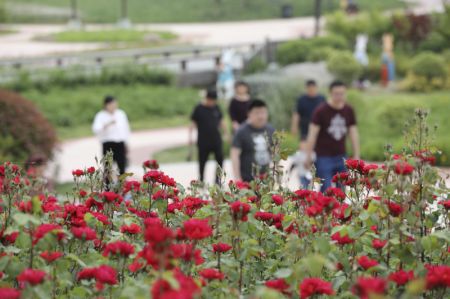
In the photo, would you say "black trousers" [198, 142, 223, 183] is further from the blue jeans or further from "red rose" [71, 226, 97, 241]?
"red rose" [71, 226, 97, 241]

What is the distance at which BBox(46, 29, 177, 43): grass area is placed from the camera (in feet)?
139

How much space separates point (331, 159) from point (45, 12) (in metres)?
48.5

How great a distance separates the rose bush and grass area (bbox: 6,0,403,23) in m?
48.6

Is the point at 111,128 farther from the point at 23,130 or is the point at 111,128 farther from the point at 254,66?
the point at 254,66

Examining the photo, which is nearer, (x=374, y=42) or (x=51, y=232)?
(x=51, y=232)

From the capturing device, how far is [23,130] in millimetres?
13258

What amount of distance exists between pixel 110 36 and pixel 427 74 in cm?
2086

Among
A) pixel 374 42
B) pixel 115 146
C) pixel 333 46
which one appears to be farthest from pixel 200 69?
pixel 115 146

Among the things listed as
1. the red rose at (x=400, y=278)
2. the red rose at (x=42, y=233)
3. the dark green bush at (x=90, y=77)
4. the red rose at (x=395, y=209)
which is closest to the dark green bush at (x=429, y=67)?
the dark green bush at (x=90, y=77)

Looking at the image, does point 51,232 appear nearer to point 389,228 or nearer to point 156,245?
point 156,245

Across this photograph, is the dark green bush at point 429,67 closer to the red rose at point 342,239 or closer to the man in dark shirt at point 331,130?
the man in dark shirt at point 331,130

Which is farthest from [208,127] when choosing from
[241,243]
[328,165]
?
[241,243]

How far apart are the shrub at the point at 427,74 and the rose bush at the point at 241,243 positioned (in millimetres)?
20942

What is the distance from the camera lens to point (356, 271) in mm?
3979
